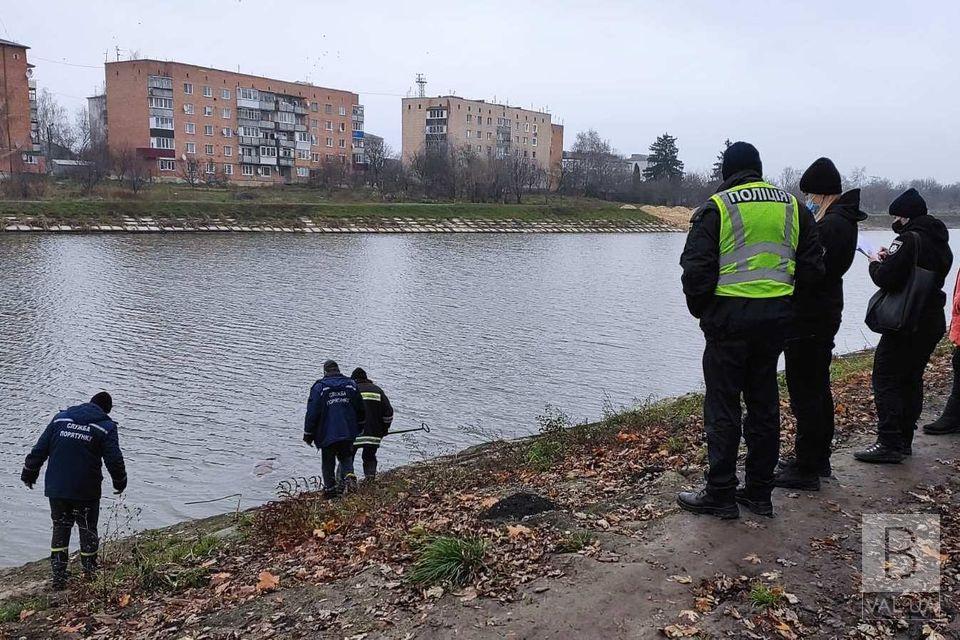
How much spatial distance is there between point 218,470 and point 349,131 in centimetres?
10310

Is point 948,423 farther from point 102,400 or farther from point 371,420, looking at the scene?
point 102,400

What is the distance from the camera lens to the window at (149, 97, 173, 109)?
88544mm

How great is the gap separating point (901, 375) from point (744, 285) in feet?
9.05

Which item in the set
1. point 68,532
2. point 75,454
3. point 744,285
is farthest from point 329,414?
point 744,285

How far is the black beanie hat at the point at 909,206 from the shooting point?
22.9 feet

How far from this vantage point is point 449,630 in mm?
4801

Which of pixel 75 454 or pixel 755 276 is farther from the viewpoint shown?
pixel 75 454

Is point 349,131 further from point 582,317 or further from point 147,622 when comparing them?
point 147,622

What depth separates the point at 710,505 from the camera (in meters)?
5.80

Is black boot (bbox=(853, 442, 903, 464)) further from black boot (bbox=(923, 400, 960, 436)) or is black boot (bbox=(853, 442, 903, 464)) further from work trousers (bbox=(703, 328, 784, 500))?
work trousers (bbox=(703, 328, 784, 500))

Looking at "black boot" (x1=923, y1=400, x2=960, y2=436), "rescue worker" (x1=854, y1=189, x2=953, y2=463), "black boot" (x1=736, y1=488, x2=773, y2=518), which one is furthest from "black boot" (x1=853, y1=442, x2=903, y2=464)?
"black boot" (x1=736, y1=488, x2=773, y2=518)

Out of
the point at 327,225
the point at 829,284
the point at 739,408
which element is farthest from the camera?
the point at 327,225

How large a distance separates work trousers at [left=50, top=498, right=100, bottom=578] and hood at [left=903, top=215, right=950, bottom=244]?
841 centimetres

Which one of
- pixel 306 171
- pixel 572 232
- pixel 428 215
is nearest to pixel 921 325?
pixel 428 215
